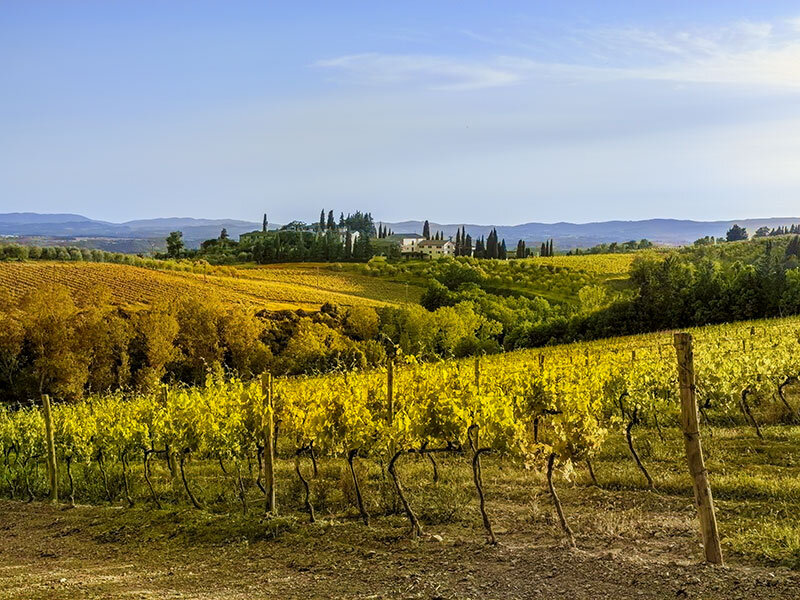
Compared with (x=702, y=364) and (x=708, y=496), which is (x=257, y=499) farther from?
(x=702, y=364)

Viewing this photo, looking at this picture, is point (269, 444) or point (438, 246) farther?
point (438, 246)

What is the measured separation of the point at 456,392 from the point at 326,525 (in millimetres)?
2608

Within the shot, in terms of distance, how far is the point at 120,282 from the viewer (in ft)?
217

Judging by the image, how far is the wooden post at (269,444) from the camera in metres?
10.4

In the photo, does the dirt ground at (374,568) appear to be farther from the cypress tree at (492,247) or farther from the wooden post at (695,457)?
the cypress tree at (492,247)

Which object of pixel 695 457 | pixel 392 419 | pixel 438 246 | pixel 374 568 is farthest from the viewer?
pixel 438 246

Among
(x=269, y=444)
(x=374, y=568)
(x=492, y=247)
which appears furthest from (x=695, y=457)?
(x=492, y=247)

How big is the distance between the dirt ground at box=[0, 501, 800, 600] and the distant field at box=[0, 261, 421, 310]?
178ft

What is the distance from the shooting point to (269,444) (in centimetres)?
1068

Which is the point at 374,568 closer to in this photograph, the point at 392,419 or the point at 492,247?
the point at 392,419

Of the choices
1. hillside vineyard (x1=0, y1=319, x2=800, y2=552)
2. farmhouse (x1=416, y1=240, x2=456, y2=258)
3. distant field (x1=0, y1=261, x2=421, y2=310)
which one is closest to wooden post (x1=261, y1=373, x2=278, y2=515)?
hillside vineyard (x1=0, y1=319, x2=800, y2=552)

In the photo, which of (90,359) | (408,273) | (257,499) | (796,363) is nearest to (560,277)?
(408,273)

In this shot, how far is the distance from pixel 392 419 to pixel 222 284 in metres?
64.0

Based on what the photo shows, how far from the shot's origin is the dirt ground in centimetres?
671
